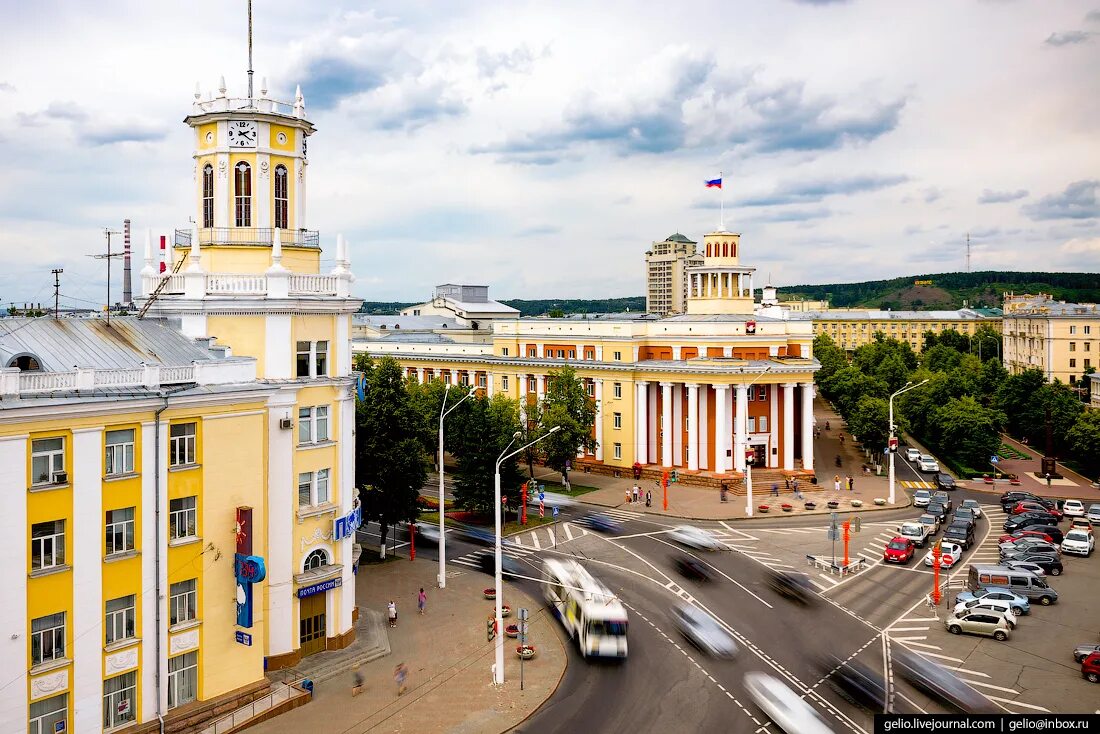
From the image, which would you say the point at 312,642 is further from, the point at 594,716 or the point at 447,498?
the point at 447,498

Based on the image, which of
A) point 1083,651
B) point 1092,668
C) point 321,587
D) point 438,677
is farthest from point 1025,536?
point 321,587

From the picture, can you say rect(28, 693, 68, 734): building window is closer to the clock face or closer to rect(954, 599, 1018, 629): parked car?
the clock face

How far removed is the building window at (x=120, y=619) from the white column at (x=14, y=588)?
258 cm

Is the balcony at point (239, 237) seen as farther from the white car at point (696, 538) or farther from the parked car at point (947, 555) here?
the parked car at point (947, 555)

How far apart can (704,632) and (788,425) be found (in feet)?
133

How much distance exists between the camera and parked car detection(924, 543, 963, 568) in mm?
50875

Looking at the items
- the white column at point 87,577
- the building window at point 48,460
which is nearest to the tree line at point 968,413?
the white column at point 87,577

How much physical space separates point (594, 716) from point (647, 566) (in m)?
20.5

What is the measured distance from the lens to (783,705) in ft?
105

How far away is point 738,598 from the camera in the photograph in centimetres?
4491

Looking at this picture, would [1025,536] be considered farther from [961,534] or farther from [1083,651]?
[1083,651]

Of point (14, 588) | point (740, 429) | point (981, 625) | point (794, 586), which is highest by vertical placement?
point (14, 588)

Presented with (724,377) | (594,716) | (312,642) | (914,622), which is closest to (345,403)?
(312,642)

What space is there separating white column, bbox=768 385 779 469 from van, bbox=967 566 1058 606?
32.0 meters
